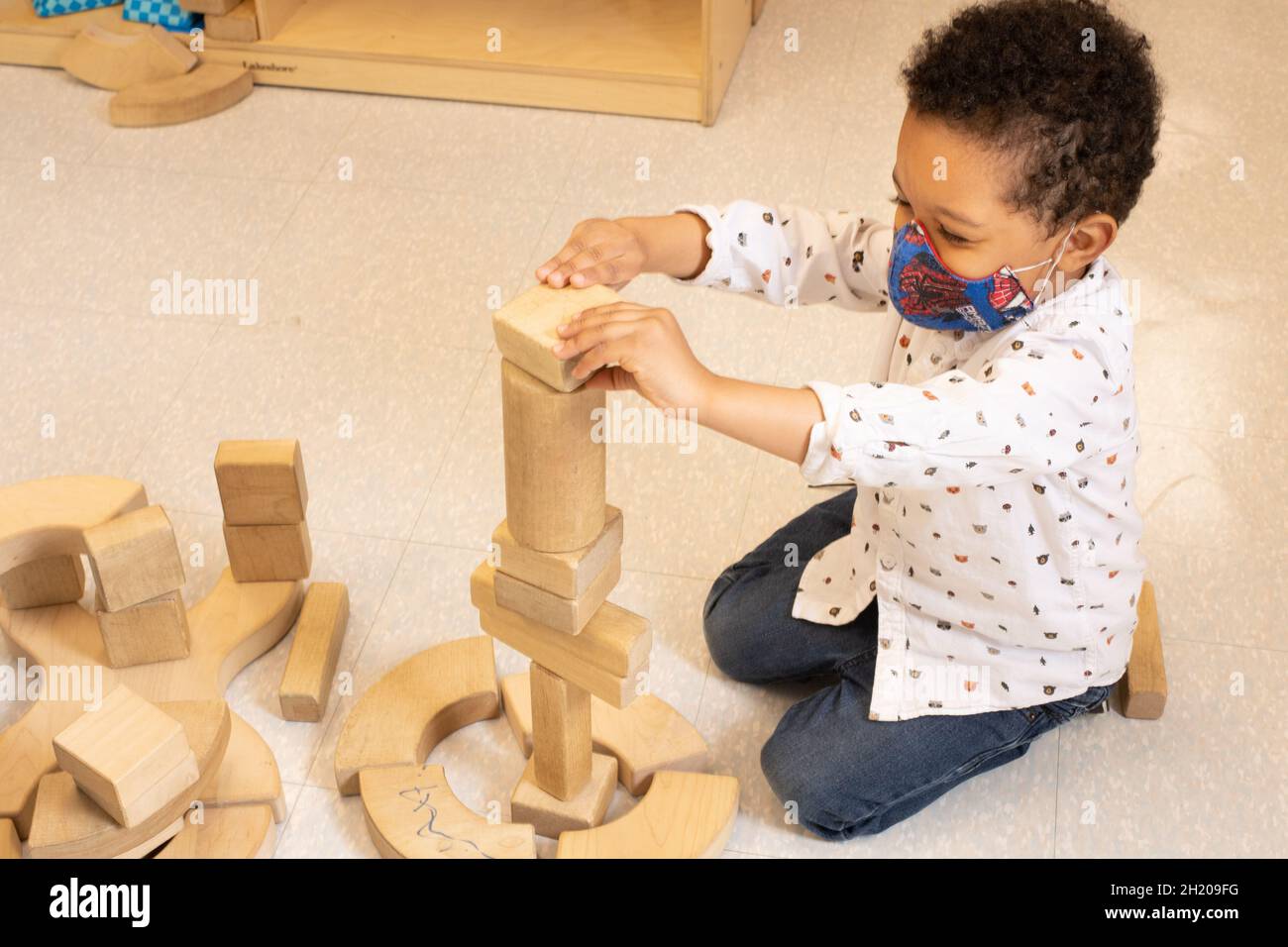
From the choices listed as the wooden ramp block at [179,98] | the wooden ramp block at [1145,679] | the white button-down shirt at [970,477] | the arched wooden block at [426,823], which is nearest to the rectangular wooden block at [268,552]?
the arched wooden block at [426,823]

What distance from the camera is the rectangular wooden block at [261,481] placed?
116 centimetres

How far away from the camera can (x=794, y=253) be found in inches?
42.2

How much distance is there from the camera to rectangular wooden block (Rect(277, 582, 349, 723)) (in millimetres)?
1161

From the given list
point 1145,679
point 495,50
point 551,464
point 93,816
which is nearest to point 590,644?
point 551,464

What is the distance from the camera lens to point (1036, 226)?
0.88 meters

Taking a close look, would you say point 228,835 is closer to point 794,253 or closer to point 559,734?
point 559,734

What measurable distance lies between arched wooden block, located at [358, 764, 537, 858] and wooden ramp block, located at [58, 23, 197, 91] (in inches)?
49.9

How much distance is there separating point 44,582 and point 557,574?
1.78ft

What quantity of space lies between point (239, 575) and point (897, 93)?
1.20m

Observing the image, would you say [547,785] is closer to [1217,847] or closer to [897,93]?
[1217,847]

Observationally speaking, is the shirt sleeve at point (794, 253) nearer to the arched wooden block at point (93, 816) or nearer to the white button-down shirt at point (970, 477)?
the white button-down shirt at point (970, 477)

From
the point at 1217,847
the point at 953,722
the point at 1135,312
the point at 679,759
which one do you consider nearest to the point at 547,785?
the point at 679,759

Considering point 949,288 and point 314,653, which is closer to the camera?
point 949,288

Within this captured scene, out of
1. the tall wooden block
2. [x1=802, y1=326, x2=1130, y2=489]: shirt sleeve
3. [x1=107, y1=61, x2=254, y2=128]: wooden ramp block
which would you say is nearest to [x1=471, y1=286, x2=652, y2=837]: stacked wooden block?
the tall wooden block
